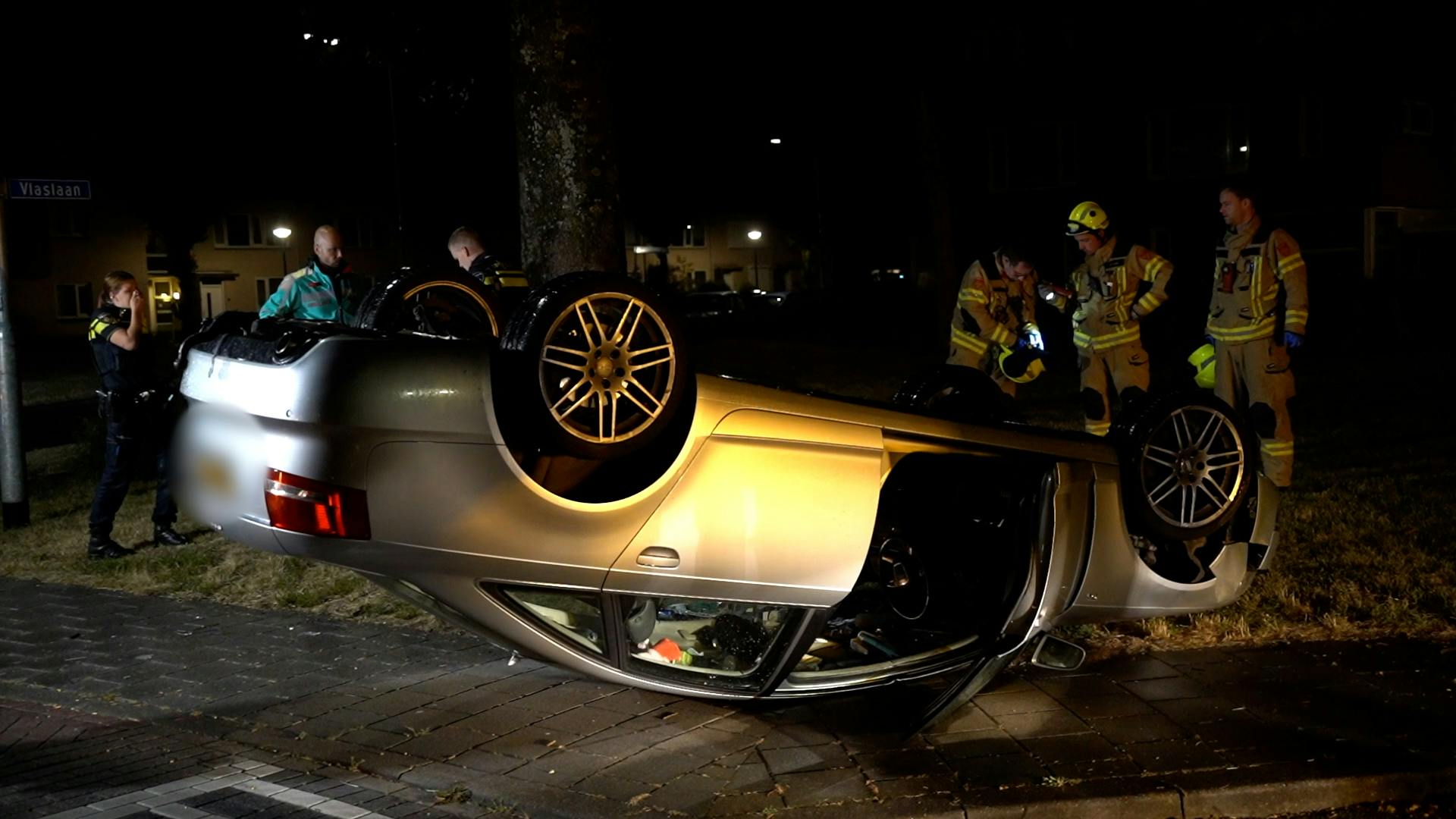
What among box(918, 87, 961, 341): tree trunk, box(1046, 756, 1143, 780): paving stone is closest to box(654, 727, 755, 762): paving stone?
box(1046, 756, 1143, 780): paving stone

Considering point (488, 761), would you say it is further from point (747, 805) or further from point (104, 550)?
point (104, 550)

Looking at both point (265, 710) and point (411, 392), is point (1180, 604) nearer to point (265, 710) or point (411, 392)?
point (411, 392)

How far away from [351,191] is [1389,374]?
46.1m

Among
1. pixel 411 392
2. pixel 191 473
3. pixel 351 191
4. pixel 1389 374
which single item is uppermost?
pixel 351 191

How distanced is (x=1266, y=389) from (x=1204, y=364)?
0.57 meters

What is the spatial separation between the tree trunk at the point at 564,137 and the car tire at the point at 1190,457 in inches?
143

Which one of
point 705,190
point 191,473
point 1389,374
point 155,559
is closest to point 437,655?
point 191,473

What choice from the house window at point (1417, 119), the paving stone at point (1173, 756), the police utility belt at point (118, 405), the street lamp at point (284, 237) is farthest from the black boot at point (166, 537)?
the street lamp at point (284, 237)

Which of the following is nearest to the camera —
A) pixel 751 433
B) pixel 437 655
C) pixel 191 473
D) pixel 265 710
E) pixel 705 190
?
pixel 751 433

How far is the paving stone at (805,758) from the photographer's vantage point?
459 cm

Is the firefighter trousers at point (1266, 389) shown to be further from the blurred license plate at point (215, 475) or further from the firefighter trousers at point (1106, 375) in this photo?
the blurred license plate at point (215, 475)

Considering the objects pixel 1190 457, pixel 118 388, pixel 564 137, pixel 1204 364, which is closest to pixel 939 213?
pixel 1204 364

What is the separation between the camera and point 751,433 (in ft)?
14.1

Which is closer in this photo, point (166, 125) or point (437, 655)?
point (437, 655)
